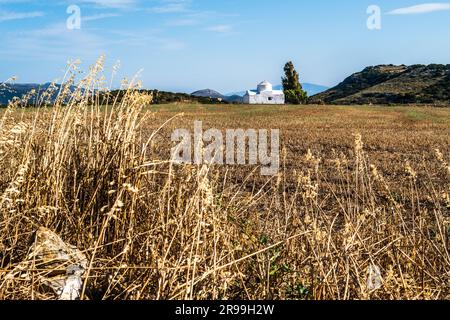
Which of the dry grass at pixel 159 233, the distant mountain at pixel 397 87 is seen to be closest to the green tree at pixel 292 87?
the distant mountain at pixel 397 87

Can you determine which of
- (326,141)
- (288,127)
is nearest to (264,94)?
(288,127)

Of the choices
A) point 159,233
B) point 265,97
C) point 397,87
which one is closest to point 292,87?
point 265,97

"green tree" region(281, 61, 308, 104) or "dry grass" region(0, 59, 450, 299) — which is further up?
"green tree" region(281, 61, 308, 104)

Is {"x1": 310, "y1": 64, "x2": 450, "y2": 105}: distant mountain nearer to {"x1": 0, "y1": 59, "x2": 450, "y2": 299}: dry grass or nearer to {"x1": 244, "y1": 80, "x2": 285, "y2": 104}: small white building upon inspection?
{"x1": 244, "y1": 80, "x2": 285, "y2": 104}: small white building

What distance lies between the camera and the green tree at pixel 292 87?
77.3 metres

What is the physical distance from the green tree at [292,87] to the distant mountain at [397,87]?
2.70m

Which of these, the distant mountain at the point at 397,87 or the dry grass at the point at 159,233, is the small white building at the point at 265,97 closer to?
the distant mountain at the point at 397,87

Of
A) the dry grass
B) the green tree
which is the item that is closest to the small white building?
the green tree

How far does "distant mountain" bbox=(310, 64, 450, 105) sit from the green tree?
2695mm

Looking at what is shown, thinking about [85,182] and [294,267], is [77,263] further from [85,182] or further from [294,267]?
[294,267]

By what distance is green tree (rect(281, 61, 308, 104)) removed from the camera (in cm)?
7731

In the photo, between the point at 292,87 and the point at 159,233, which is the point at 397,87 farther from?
the point at 159,233

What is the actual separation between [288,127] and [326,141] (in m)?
6.96

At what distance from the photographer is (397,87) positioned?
105250mm
